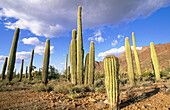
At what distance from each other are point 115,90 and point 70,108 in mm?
1962

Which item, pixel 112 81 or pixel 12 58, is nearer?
pixel 112 81

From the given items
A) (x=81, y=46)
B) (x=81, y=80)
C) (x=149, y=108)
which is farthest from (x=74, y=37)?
(x=149, y=108)

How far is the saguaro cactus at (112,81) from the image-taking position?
4203mm

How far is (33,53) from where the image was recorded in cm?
1839

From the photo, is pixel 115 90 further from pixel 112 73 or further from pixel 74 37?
pixel 74 37

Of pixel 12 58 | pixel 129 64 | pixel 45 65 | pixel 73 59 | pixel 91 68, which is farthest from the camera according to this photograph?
pixel 12 58

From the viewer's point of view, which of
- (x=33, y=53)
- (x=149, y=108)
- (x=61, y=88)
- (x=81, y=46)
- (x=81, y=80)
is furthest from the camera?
(x=33, y=53)

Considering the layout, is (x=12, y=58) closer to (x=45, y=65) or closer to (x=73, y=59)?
(x=45, y=65)

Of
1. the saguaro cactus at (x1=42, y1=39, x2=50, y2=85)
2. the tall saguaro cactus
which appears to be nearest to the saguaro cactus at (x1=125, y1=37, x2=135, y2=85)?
the tall saguaro cactus

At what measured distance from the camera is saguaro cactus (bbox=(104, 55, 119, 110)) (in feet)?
13.8

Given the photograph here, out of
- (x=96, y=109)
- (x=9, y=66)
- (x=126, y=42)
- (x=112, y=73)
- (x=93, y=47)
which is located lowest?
(x=96, y=109)

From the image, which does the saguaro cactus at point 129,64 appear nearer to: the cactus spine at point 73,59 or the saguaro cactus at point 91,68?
the saguaro cactus at point 91,68

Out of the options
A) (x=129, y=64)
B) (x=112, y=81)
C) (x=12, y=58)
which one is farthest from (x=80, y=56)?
(x=12, y=58)

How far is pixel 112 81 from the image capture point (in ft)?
14.1
